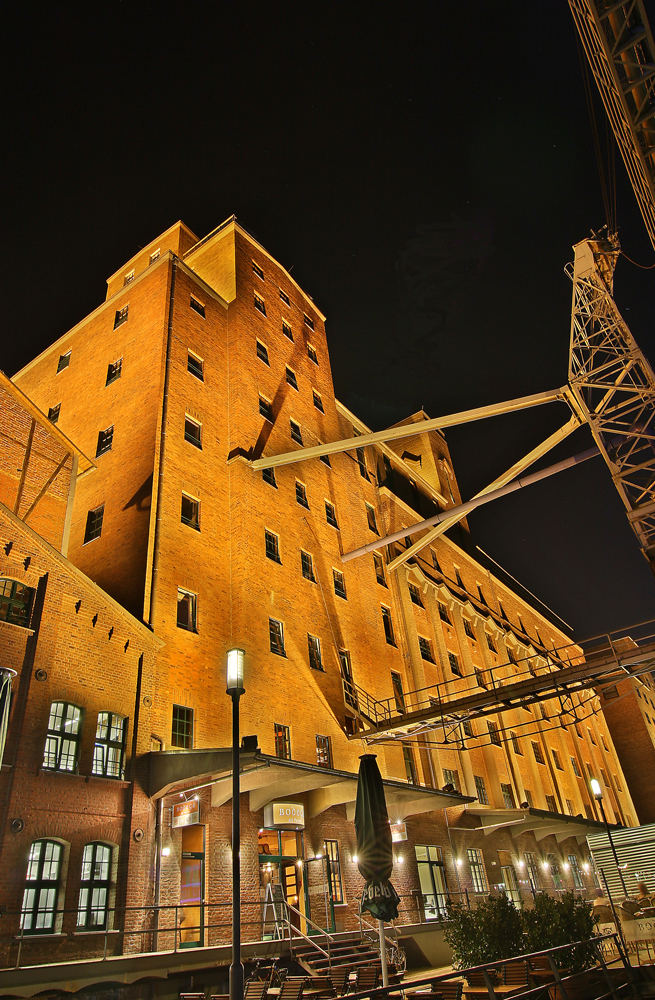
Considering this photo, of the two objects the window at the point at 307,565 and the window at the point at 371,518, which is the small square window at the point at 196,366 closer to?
the window at the point at 307,565

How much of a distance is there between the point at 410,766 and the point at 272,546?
39.1 feet

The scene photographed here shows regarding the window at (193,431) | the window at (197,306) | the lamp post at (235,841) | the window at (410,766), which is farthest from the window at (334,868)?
the window at (197,306)

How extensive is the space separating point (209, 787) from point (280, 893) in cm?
420

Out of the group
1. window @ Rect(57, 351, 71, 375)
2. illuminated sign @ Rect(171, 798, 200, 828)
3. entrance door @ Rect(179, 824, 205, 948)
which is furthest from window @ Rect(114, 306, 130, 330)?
entrance door @ Rect(179, 824, 205, 948)

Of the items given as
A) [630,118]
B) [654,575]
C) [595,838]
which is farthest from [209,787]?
[595,838]

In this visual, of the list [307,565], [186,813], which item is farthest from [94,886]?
[307,565]

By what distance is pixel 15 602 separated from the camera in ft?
52.0

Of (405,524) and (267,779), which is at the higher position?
(405,524)

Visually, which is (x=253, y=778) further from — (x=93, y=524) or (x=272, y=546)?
(x=93, y=524)

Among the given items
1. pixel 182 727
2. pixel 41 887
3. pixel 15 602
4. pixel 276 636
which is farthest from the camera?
pixel 276 636

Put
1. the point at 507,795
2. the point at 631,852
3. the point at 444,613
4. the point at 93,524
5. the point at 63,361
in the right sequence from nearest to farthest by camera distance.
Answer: the point at 93,524 < the point at 63,361 < the point at 507,795 < the point at 444,613 < the point at 631,852

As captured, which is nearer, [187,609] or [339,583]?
[187,609]

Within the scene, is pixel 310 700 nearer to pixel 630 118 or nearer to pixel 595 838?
pixel 630 118

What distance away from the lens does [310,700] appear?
23.7m
